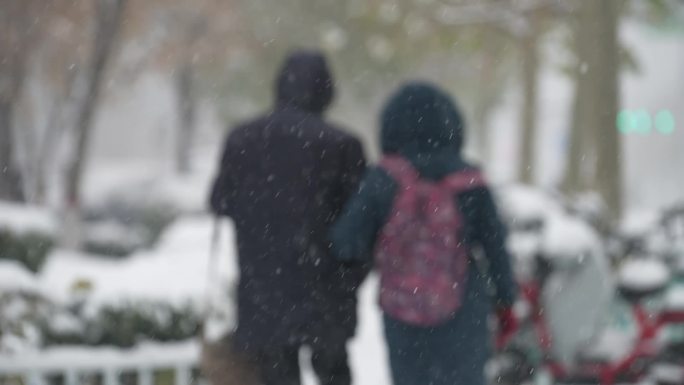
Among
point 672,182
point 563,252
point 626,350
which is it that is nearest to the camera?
point 563,252

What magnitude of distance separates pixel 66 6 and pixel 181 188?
28.6 feet

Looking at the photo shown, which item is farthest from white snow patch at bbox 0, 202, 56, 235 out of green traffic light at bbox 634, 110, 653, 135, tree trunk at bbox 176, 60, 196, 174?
green traffic light at bbox 634, 110, 653, 135

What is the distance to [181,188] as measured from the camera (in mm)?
26422

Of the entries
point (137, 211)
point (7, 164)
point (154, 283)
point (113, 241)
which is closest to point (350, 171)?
point (154, 283)

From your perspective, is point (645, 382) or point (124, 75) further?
point (124, 75)

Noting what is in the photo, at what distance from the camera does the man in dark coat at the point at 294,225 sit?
4355 mm

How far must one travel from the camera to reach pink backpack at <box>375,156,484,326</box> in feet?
13.5

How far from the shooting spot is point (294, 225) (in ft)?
14.3

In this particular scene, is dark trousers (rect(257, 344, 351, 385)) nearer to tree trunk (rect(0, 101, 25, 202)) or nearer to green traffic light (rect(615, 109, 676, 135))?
tree trunk (rect(0, 101, 25, 202))

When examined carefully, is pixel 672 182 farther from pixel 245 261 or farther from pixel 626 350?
pixel 245 261

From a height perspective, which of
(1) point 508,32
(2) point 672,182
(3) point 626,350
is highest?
(3) point 626,350

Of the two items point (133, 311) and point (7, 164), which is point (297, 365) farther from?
point (7, 164)

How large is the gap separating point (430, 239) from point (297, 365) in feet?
2.68

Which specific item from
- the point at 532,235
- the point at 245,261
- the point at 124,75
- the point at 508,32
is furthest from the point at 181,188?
the point at 245,261
